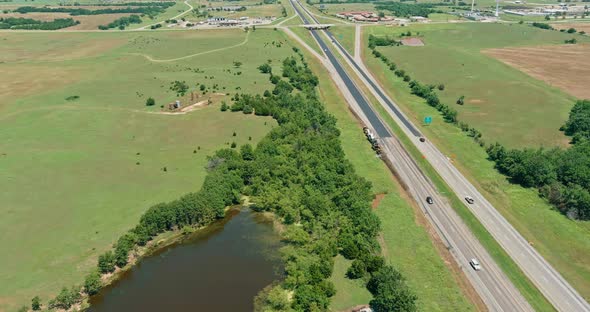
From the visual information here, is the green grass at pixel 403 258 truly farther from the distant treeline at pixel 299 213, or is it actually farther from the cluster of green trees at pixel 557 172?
the cluster of green trees at pixel 557 172

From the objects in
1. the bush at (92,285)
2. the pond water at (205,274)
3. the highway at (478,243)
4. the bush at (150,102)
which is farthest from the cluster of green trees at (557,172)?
the bush at (150,102)

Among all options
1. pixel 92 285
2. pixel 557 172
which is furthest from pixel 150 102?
pixel 557 172

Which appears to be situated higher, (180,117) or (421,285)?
(180,117)

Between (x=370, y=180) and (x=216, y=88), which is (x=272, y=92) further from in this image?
(x=370, y=180)

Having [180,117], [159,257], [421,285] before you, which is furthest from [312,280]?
[180,117]

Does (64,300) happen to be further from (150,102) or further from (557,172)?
(557,172)

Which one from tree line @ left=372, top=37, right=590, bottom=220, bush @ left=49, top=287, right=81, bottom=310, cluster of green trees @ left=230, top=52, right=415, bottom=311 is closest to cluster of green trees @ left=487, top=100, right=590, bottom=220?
tree line @ left=372, top=37, right=590, bottom=220

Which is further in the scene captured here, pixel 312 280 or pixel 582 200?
pixel 582 200
